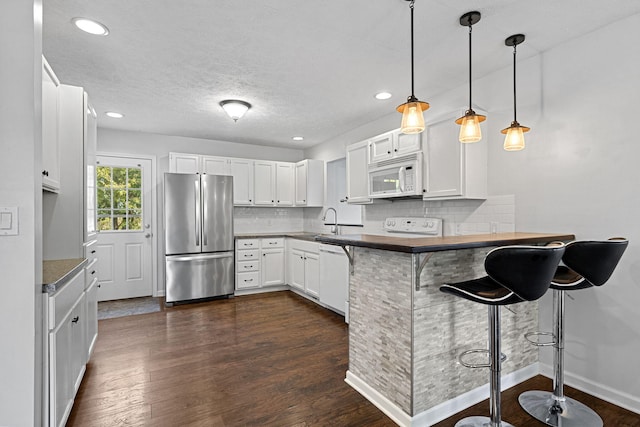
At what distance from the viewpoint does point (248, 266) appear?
5.02 metres

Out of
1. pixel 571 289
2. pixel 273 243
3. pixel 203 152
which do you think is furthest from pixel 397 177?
pixel 203 152

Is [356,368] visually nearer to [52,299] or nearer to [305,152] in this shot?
[52,299]

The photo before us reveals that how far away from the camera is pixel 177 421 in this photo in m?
1.97

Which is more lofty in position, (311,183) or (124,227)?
(311,183)

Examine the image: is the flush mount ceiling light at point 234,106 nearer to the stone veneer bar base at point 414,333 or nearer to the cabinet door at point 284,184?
the cabinet door at point 284,184

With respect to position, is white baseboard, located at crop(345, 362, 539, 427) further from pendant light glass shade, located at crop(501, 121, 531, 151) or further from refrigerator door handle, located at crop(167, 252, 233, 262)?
refrigerator door handle, located at crop(167, 252, 233, 262)

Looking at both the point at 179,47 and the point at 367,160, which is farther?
the point at 367,160

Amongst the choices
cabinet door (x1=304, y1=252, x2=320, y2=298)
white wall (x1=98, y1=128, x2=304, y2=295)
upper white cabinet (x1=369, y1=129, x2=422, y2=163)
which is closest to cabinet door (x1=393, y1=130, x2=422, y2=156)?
upper white cabinet (x1=369, y1=129, x2=422, y2=163)

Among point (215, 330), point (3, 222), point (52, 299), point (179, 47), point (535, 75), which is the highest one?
point (179, 47)

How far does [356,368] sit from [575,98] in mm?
2481

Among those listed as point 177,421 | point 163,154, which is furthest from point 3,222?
point 163,154

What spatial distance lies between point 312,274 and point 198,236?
1.67m

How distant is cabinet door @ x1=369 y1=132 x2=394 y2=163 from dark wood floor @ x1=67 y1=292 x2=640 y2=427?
191 centimetres

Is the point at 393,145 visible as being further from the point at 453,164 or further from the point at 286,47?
the point at 286,47
